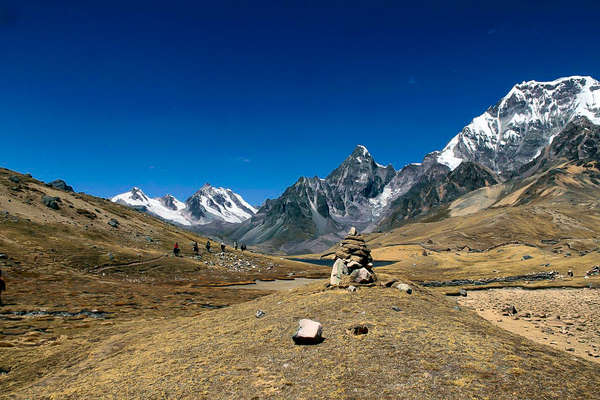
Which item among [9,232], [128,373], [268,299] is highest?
[9,232]

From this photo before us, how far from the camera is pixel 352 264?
114 feet

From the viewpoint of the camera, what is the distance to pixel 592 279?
3029 inches

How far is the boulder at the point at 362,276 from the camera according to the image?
102 feet

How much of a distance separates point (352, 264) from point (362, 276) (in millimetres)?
3329

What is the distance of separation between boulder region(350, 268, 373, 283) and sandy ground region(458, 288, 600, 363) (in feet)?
56.1

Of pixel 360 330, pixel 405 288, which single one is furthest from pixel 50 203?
pixel 360 330

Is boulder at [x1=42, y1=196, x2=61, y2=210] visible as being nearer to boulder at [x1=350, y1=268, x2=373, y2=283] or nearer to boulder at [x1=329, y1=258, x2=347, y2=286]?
boulder at [x1=329, y1=258, x2=347, y2=286]

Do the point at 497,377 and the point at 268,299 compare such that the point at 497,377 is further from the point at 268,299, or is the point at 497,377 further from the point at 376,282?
the point at 268,299

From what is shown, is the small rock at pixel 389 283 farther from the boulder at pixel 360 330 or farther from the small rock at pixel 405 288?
the boulder at pixel 360 330

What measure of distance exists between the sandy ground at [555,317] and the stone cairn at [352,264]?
1751cm

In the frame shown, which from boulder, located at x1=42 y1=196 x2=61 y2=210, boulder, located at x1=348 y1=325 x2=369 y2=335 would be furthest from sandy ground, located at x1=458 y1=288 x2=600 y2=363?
boulder, located at x1=42 y1=196 x2=61 y2=210

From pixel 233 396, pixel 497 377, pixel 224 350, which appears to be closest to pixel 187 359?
pixel 224 350

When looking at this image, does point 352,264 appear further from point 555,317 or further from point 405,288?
point 555,317

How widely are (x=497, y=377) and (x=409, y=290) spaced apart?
15.0 meters
